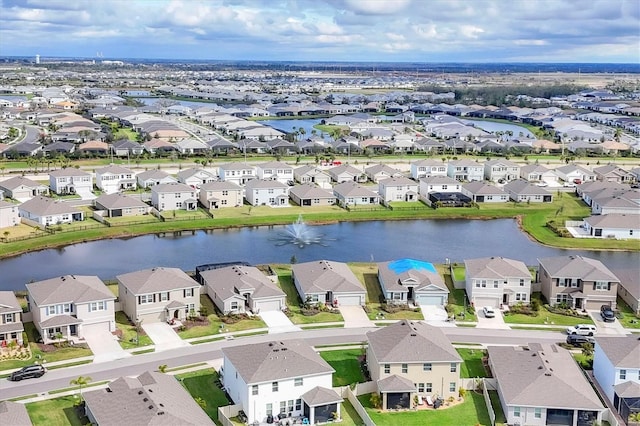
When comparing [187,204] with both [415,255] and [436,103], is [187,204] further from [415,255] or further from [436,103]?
[436,103]

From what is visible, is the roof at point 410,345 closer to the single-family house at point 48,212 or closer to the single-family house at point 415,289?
the single-family house at point 415,289

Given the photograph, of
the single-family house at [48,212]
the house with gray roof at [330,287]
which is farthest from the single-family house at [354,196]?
the house with gray roof at [330,287]

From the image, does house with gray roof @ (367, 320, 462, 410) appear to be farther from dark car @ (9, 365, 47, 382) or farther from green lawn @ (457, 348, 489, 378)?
dark car @ (9, 365, 47, 382)

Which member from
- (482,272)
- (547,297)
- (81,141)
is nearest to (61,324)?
(482,272)

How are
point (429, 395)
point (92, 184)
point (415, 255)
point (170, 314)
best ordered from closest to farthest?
point (429, 395)
point (170, 314)
point (415, 255)
point (92, 184)

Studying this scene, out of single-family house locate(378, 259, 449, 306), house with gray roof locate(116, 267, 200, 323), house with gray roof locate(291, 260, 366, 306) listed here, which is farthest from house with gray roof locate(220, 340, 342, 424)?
single-family house locate(378, 259, 449, 306)

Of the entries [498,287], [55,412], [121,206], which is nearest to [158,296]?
[55,412]
